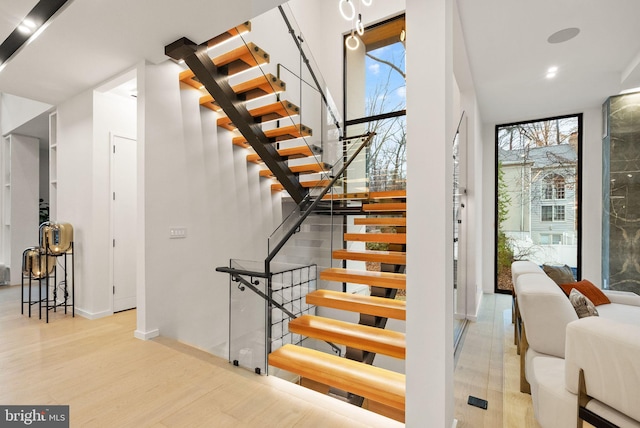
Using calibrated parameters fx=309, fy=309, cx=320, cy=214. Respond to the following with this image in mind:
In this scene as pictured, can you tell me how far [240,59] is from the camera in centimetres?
334

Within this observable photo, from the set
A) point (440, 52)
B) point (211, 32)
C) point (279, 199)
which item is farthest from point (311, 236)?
point (440, 52)

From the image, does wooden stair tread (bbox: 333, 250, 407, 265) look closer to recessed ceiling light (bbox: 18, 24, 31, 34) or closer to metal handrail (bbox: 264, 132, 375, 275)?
metal handrail (bbox: 264, 132, 375, 275)

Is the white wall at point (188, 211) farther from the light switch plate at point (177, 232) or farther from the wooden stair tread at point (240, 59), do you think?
the wooden stair tread at point (240, 59)

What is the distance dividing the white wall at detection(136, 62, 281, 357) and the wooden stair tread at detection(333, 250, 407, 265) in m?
1.58

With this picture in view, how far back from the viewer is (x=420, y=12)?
167 centimetres

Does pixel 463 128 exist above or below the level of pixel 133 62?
below

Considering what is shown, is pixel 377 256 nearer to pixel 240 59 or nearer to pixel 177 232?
pixel 177 232

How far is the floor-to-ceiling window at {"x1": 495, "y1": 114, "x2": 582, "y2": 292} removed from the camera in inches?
206

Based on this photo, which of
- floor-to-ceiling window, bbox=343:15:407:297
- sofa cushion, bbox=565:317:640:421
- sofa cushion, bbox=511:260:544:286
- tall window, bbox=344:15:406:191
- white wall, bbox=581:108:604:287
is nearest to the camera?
sofa cushion, bbox=565:317:640:421

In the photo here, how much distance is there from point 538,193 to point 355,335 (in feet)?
15.6

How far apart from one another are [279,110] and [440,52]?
7.92 feet

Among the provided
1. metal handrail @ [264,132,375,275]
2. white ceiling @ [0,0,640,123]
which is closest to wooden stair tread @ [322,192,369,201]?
metal handrail @ [264,132,375,275]

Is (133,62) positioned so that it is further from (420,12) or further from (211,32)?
(420,12)

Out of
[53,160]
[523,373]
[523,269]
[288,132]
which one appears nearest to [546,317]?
[523,373]
